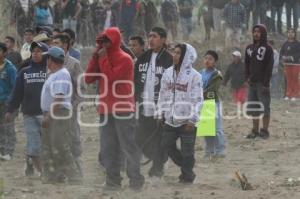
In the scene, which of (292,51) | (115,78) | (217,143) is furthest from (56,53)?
(292,51)

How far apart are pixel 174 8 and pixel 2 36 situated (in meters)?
4.74

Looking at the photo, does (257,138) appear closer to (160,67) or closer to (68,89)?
(160,67)

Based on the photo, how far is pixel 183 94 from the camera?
34.3 feet

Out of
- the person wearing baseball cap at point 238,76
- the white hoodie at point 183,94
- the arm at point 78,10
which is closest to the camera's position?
the white hoodie at point 183,94

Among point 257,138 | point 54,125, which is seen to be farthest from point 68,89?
point 257,138

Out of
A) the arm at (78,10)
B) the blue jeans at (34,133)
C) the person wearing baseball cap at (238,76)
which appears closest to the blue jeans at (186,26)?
Answer: the arm at (78,10)

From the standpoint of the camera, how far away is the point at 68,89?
10.4m

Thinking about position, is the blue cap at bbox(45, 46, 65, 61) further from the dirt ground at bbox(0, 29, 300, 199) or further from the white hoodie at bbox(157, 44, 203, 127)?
the dirt ground at bbox(0, 29, 300, 199)

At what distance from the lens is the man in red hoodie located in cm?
970

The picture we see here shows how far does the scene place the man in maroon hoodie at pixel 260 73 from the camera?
14.5m

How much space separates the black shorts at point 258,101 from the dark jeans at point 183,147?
418 centimetres

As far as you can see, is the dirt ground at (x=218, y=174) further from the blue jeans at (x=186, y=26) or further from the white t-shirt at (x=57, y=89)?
the blue jeans at (x=186, y=26)

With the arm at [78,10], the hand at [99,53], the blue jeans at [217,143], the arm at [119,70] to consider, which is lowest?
the blue jeans at [217,143]

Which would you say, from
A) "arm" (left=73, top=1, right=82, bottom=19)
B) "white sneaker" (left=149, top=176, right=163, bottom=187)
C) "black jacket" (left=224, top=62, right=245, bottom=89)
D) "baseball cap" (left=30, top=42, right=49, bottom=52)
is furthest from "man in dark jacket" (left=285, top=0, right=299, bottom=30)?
"white sneaker" (left=149, top=176, right=163, bottom=187)
